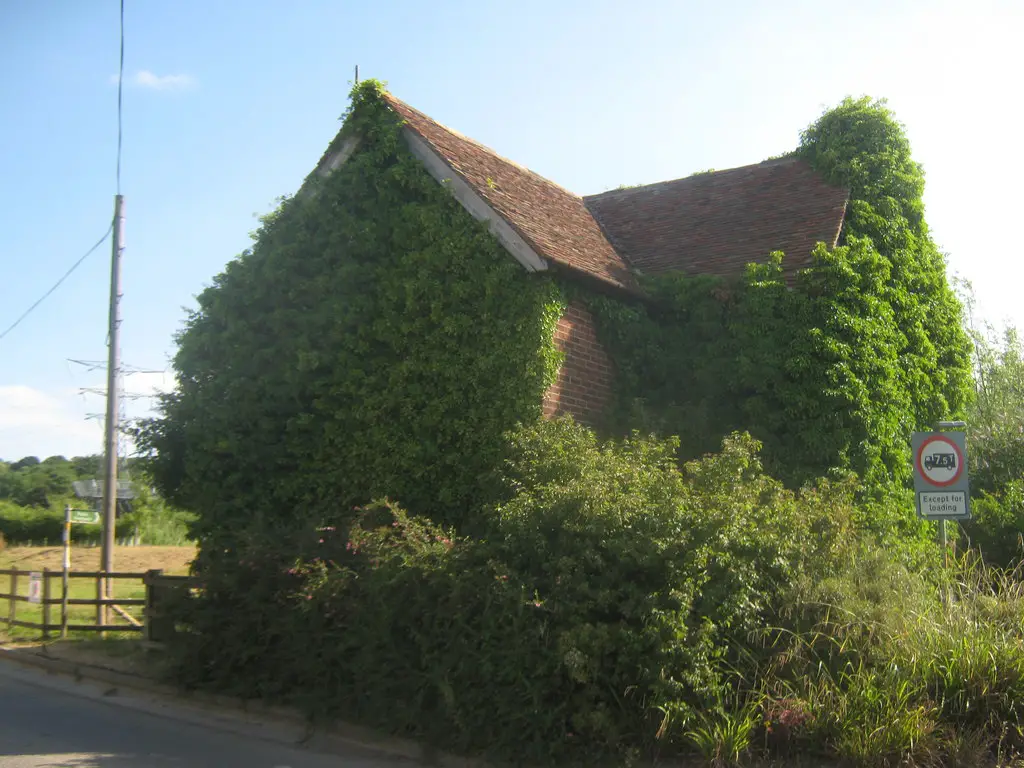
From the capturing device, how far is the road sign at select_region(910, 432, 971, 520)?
30.1ft

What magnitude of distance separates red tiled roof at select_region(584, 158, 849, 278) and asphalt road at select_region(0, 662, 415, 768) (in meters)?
8.67

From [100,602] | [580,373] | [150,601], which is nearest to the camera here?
[580,373]

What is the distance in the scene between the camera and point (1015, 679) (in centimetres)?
649

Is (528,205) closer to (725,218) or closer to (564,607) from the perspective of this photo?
(725,218)

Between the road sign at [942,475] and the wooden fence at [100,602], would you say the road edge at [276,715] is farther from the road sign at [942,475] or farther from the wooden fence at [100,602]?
the road sign at [942,475]

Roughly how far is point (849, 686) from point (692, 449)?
5.34 metres

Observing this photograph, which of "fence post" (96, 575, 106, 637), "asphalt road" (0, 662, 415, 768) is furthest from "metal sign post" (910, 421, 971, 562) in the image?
"fence post" (96, 575, 106, 637)

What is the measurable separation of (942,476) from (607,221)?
8.88 meters

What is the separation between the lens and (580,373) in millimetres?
11930

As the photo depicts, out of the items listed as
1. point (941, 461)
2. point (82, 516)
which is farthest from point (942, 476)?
point (82, 516)

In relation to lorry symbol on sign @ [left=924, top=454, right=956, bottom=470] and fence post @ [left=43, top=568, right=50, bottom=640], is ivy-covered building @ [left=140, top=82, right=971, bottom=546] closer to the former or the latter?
lorry symbol on sign @ [left=924, top=454, right=956, bottom=470]

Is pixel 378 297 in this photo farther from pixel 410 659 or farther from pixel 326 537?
pixel 410 659

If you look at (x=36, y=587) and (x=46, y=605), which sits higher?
(x=36, y=587)

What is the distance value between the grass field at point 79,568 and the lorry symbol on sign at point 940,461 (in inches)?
458
